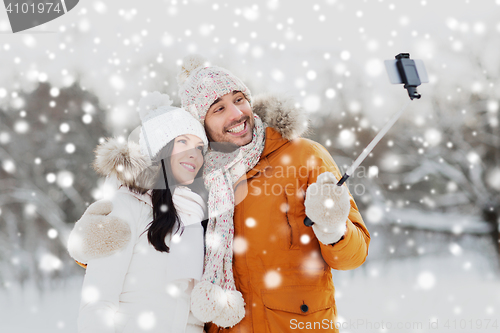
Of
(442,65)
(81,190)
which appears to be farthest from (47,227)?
(442,65)

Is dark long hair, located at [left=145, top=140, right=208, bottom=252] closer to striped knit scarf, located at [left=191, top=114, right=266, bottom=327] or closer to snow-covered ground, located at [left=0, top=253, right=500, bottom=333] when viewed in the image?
striped knit scarf, located at [left=191, top=114, right=266, bottom=327]

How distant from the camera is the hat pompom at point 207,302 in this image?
1.40m

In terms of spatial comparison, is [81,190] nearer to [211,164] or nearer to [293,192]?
[211,164]

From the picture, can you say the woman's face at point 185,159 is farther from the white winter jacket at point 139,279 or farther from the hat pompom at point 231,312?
the hat pompom at point 231,312

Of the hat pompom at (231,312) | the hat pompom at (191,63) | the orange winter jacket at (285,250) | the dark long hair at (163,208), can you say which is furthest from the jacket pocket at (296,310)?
the hat pompom at (191,63)

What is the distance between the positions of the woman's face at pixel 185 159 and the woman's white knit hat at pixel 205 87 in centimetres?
22

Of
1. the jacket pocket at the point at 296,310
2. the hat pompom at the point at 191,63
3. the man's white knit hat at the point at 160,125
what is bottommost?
the jacket pocket at the point at 296,310

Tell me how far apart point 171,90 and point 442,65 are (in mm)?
4472

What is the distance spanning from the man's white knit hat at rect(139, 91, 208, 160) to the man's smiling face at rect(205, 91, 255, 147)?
8 cm

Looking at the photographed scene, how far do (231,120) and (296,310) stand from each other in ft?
3.57

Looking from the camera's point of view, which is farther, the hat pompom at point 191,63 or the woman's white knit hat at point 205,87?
the hat pompom at point 191,63

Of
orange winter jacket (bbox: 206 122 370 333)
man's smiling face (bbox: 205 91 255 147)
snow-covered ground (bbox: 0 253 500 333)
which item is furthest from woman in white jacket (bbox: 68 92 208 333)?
snow-covered ground (bbox: 0 253 500 333)

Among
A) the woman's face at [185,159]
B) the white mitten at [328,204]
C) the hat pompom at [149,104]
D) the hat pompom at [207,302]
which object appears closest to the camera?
the white mitten at [328,204]

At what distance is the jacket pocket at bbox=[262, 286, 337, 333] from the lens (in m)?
1.44
